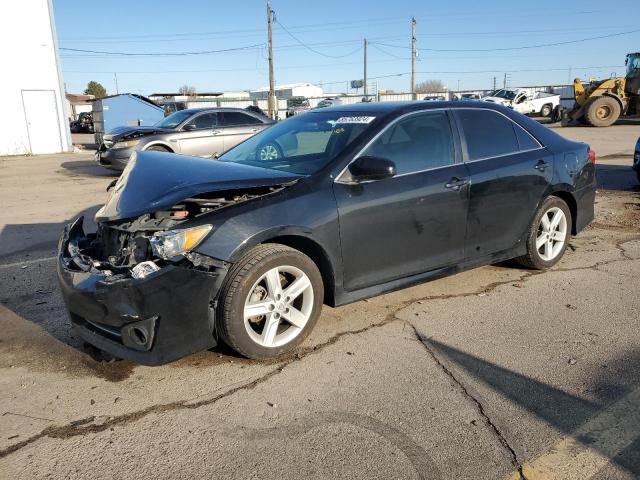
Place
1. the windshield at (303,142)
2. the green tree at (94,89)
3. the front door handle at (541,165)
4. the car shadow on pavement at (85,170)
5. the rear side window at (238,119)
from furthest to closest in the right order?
the green tree at (94,89)
the car shadow on pavement at (85,170)
the rear side window at (238,119)
the front door handle at (541,165)
the windshield at (303,142)

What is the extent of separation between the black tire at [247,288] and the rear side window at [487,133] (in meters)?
1.94

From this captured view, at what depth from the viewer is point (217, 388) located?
3135 millimetres

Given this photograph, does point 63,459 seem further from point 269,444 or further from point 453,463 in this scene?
point 453,463

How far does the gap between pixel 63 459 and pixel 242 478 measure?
890 millimetres

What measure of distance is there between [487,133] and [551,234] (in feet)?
4.22

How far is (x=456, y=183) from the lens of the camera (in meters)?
4.22

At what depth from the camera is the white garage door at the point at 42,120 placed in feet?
71.3

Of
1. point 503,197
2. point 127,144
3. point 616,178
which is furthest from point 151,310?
point 616,178

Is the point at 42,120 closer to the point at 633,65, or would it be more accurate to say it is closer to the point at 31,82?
the point at 31,82

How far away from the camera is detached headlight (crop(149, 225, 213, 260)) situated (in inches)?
121

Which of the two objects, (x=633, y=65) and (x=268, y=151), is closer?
(x=268, y=151)

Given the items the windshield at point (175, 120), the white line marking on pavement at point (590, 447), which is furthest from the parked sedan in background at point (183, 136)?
the white line marking on pavement at point (590, 447)

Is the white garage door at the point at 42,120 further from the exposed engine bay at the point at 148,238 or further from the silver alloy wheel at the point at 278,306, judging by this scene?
the silver alloy wheel at the point at 278,306

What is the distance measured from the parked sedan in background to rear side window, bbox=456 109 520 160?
7.93 metres
